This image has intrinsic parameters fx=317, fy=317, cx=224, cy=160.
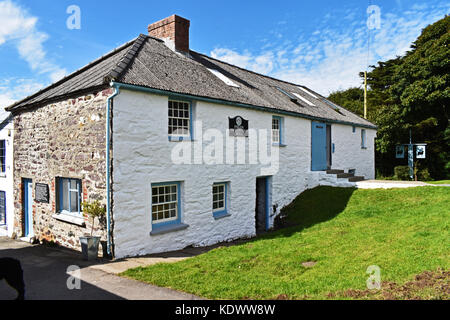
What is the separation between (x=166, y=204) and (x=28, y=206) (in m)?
6.12

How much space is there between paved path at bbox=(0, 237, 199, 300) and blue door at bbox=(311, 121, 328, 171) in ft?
41.1

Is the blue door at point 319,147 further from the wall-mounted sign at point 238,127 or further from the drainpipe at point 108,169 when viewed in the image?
the drainpipe at point 108,169

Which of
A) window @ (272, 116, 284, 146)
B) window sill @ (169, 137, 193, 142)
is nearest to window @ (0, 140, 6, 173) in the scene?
window sill @ (169, 137, 193, 142)

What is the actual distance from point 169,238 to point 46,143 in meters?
5.46

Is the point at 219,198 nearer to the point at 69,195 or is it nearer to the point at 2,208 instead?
the point at 69,195

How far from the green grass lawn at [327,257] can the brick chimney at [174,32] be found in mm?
8884

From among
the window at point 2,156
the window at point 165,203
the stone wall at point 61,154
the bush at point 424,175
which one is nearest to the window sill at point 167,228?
the window at point 165,203

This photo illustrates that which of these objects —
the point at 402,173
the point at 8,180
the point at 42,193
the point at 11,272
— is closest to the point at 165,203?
the point at 42,193

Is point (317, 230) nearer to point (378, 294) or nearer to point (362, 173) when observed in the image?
point (378, 294)

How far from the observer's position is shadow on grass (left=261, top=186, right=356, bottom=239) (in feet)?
42.9

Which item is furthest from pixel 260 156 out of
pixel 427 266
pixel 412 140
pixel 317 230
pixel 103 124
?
pixel 412 140

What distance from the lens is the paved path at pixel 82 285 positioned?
19.3 ft

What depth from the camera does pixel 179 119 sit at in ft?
34.3

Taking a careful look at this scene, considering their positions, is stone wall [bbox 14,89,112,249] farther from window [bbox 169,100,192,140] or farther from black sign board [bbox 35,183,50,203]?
window [bbox 169,100,192,140]
